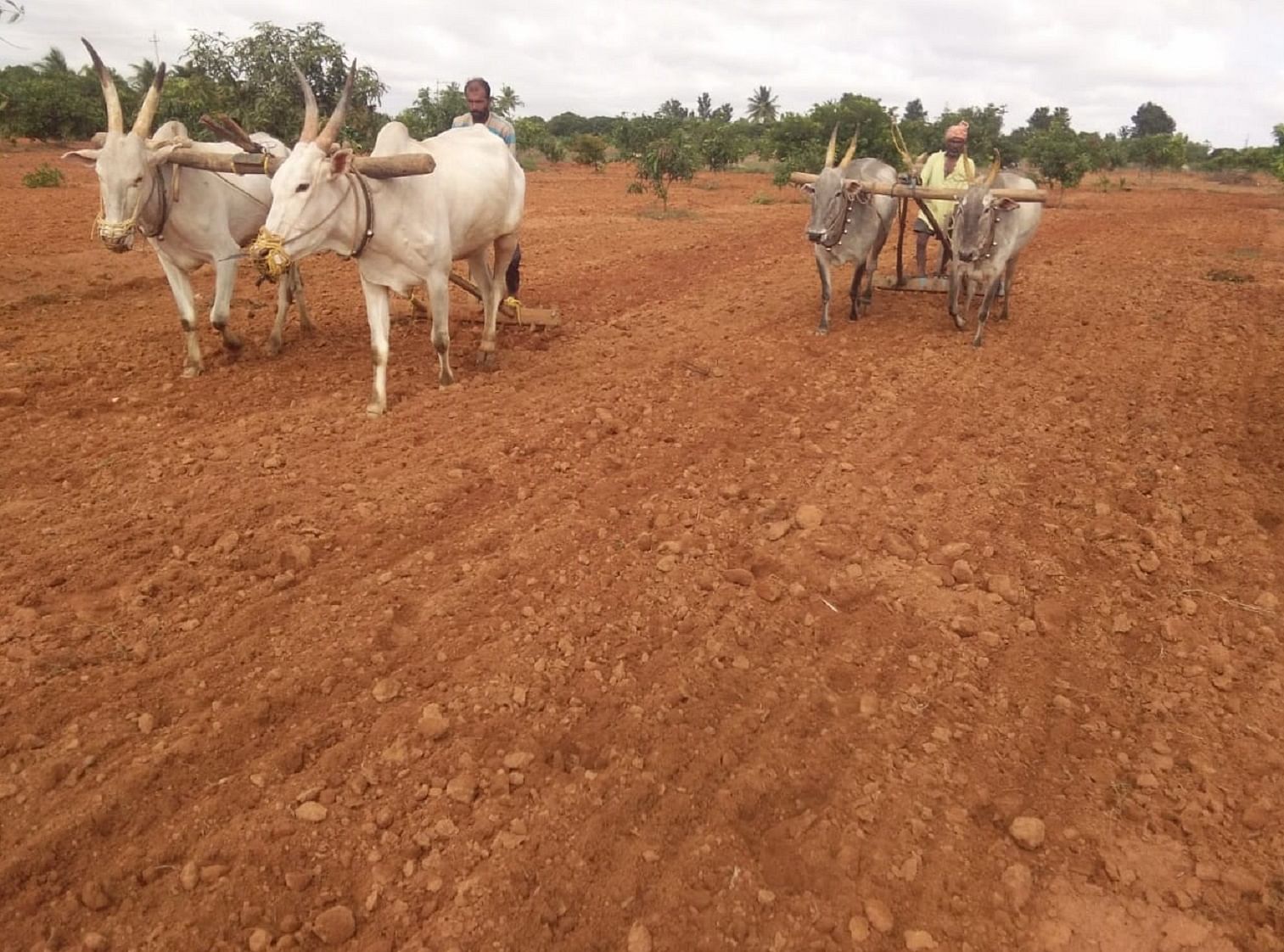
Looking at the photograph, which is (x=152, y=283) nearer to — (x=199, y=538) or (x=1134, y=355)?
(x=199, y=538)

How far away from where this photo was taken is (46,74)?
3750cm

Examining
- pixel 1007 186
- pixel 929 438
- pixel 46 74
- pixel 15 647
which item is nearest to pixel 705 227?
pixel 1007 186

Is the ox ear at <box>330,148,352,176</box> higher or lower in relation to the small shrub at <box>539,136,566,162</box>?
higher

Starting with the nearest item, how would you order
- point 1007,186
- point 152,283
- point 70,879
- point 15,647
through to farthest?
1. point 70,879
2. point 15,647
3. point 1007,186
4. point 152,283

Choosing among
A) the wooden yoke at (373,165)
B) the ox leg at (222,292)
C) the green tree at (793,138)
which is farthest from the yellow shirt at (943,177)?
the green tree at (793,138)

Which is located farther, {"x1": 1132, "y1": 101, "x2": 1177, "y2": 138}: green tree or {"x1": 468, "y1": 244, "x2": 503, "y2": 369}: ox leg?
{"x1": 1132, "y1": 101, "x2": 1177, "y2": 138}: green tree

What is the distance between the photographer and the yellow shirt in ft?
27.5

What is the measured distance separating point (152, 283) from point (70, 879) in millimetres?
9041

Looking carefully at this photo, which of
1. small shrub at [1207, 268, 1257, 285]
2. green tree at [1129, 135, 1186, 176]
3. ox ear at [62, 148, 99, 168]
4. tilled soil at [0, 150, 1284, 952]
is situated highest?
green tree at [1129, 135, 1186, 176]

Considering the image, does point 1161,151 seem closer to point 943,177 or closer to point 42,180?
point 943,177

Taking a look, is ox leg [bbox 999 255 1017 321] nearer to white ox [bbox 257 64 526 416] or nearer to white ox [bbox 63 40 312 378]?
white ox [bbox 257 64 526 416]

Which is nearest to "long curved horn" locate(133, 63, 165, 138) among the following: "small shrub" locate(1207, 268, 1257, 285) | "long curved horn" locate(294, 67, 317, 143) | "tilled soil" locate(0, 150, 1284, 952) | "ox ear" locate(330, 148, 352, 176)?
"long curved horn" locate(294, 67, 317, 143)

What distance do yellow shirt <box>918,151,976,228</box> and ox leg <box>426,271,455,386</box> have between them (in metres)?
5.15

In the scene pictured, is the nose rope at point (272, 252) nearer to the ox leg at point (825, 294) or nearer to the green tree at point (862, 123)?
the ox leg at point (825, 294)
